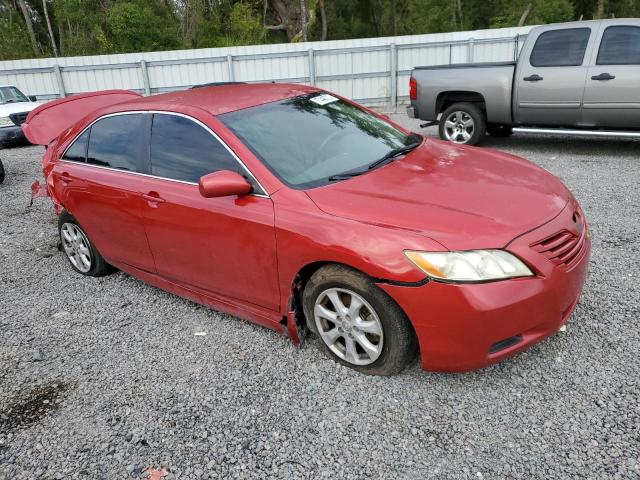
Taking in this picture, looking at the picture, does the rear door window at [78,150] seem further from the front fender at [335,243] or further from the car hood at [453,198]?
the car hood at [453,198]

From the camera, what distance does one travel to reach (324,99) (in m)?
3.98

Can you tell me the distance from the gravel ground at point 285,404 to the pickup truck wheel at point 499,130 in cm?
528

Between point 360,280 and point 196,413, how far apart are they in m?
1.15

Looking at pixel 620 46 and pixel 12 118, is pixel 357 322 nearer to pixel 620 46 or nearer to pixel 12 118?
pixel 620 46

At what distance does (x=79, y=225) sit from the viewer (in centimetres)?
450

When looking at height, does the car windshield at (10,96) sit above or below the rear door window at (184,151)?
below

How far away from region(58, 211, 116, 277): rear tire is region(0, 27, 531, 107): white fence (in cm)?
1201

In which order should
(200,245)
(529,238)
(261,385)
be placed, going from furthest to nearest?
(200,245) < (261,385) < (529,238)

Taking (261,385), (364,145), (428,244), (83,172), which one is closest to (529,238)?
(428,244)

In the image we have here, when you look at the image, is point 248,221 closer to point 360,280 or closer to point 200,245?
point 200,245

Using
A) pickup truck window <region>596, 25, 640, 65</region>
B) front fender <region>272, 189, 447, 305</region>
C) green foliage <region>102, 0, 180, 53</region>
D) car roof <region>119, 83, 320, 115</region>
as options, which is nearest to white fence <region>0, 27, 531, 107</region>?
pickup truck window <region>596, 25, 640, 65</region>


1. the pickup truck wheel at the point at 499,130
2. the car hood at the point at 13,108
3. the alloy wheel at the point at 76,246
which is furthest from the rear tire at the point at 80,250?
the car hood at the point at 13,108

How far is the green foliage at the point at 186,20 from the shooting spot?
1020 inches

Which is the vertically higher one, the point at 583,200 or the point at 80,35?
the point at 80,35
